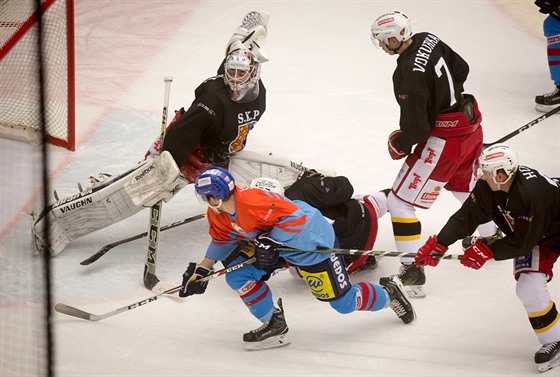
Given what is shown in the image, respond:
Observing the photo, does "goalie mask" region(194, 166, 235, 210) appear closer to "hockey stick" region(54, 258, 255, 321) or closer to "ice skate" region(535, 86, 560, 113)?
"hockey stick" region(54, 258, 255, 321)

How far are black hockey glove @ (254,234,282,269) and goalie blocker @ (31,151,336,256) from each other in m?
0.81

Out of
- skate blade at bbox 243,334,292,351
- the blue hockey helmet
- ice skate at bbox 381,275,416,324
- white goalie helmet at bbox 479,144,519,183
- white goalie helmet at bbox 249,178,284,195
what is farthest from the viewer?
ice skate at bbox 381,275,416,324

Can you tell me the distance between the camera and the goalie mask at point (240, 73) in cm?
455

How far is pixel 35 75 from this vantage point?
6.11 metres

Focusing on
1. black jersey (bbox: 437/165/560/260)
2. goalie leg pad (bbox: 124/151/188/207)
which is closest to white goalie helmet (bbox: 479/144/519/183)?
black jersey (bbox: 437/165/560/260)

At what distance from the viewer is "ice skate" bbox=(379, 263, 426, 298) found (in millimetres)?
4516

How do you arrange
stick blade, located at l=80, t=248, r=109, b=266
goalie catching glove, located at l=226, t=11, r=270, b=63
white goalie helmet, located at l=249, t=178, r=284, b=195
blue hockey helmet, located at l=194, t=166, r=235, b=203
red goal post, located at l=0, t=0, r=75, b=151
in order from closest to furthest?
blue hockey helmet, located at l=194, t=166, r=235, b=203 → white goalie helmet, located at l=249, t=178, r=284, b=195 → stick blade, located at l=80, t=248, r=109, b=266 → goalie catching glove, located at l=226, t=11, r=270, b=63 → red goal post, located at l=0, t=0, r=75, b=151

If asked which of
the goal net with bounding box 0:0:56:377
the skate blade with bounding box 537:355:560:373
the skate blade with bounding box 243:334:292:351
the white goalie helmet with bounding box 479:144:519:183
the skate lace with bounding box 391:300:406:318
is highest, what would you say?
the white goalie helmet with bounding box 479:144:519:183

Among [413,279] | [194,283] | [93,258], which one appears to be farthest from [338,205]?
[93,258]

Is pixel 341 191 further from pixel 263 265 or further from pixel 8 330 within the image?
A: pixel 8 330

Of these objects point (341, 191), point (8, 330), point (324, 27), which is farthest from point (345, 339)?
point (324, 27)

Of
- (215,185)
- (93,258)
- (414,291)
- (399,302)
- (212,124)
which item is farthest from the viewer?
(93,258)

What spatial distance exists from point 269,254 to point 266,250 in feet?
0.07

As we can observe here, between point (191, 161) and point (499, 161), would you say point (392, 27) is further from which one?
point (191, 161)
